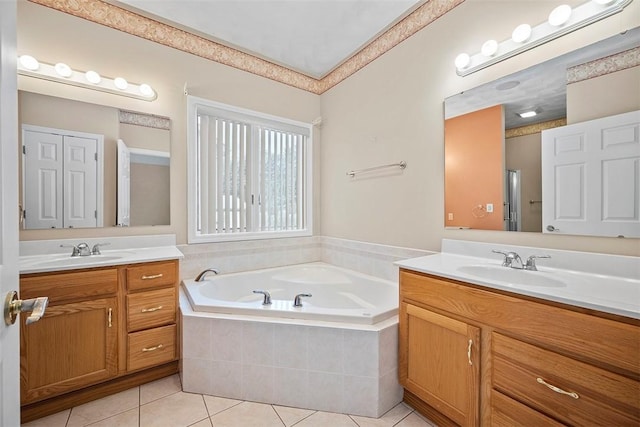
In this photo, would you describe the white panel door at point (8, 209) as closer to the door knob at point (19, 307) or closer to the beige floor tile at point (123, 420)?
the door knob at point (19, 307)

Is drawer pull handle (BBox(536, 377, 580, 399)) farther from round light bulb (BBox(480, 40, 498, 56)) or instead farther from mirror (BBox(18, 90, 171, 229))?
mirror (BBox(18, 90, 171, 229))

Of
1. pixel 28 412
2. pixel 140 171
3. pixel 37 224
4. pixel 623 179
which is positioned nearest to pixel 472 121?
pixel 623 179

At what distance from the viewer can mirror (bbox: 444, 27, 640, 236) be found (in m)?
1.30

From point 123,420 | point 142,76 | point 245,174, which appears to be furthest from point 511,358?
point 142,76

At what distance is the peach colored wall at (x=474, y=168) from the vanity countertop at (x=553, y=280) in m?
0.23

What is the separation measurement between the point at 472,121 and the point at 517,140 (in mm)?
325

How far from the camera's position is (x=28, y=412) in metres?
1.51

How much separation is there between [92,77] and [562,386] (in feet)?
10.5

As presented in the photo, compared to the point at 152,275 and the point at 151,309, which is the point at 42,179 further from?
the point at 151,309

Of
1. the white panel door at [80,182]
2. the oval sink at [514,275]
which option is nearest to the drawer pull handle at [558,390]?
the oval sink at [514,275]

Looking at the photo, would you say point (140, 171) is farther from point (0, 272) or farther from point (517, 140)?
point (517, 140)

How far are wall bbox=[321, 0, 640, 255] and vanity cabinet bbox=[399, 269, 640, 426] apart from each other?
606 millimetres

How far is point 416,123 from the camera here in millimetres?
2162

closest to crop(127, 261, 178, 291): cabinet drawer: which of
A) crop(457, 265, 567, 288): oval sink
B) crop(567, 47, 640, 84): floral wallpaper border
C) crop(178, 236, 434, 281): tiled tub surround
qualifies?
crop(178, 236, 434, 281): tiled tub surround
